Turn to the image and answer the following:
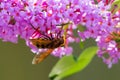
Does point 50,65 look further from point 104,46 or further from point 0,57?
point 104,46

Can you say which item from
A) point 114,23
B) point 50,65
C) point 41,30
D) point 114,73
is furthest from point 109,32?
point 50,65

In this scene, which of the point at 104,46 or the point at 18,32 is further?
the point at 104,46

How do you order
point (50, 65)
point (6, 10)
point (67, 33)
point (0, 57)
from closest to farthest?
point (6, 10) → point (67, 33) → point (0, 57) → point (50, 65)

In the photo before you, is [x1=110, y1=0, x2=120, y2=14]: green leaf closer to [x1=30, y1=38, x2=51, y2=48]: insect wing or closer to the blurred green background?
[x1=30, y1=38, x2=51, y2=48]: insect wing

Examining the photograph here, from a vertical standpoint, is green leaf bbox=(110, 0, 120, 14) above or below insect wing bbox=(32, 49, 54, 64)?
above

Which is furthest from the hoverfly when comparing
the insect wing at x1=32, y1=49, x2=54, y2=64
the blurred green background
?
the blurred green background

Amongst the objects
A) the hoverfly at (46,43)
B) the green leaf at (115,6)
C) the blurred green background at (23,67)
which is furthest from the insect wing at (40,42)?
the blurred green background at (23,67)
